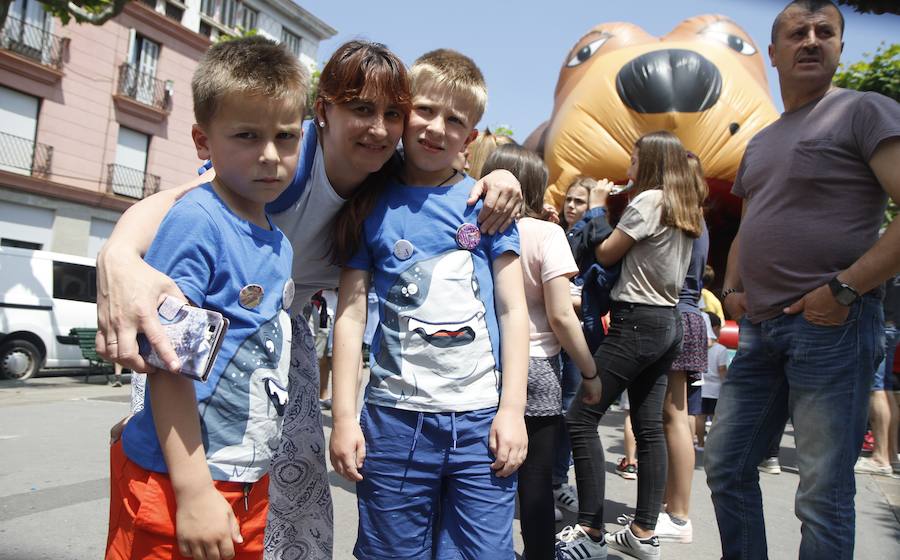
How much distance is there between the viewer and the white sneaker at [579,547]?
275 centimetres

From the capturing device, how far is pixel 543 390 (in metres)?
2.52

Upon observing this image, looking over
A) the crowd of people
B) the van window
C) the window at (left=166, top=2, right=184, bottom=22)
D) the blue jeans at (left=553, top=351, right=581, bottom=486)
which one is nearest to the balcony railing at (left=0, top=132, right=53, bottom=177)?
the window at (left=166, top=2, right=184, bottom=22)

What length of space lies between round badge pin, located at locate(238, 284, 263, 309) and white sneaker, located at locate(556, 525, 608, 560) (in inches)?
77.0

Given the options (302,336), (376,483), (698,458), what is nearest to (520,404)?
(376,483)

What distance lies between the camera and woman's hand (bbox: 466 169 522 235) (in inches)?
69.4

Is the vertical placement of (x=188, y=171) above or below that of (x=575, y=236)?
above

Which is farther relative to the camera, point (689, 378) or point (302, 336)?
point (689, 378)

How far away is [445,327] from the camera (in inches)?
67.7

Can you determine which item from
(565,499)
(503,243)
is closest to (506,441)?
(503,243)

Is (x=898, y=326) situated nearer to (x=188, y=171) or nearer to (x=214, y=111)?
(x=214, y=111)

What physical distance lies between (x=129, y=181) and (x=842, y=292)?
20.9 m

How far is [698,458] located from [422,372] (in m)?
4.79

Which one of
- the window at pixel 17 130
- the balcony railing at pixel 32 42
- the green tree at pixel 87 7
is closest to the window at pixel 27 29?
the balcony railing at pixel 32 42

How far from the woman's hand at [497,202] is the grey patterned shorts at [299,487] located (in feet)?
2.09
